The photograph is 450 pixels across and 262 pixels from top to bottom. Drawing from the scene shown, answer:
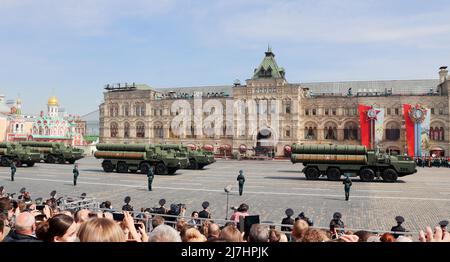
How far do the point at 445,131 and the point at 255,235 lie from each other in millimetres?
64147

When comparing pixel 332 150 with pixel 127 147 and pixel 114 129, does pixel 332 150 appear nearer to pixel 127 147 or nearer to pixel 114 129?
pixel 127 147

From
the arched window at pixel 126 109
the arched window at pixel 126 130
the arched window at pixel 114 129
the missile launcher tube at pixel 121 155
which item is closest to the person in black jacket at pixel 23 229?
the missile launcher tube at pixel 121 155

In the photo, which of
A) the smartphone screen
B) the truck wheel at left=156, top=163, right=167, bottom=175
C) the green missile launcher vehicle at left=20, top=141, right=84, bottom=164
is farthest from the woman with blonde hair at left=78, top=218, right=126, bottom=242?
the green missile launcher vehicle at left=20, top=141, right=84, bottom=164

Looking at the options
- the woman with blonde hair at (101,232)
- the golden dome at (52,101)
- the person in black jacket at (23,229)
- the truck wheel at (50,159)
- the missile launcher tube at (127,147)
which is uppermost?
the golden dome at (52,101)

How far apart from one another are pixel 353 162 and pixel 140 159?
714 inches

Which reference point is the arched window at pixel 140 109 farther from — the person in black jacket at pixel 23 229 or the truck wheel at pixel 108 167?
the person in black jacket at pixel 23 229

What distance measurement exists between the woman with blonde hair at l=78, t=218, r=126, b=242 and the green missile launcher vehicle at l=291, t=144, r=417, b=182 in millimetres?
27767

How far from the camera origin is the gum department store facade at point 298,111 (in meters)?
61.8

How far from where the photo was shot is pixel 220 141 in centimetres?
7006

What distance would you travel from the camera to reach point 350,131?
64938mm

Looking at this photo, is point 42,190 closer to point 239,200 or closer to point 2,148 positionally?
point 239,200

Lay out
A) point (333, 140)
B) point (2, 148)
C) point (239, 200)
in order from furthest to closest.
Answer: point (333, 140), point (2, 148), point (239, 200)

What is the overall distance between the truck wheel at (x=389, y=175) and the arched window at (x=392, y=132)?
117ft
